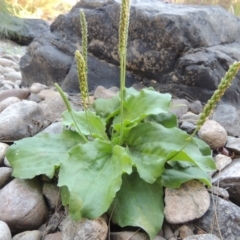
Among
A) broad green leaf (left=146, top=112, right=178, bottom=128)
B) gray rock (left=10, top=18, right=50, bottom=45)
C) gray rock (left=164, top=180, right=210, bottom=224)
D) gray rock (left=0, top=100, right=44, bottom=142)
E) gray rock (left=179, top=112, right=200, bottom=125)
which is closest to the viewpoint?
gray rock (left=164, top=180, right=210, bottom=224)

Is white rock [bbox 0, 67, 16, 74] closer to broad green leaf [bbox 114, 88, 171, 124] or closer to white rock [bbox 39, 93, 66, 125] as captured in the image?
white rock [bbox 39, 93, 66, 125]

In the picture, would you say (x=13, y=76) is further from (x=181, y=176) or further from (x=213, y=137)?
(x=181, y=176)

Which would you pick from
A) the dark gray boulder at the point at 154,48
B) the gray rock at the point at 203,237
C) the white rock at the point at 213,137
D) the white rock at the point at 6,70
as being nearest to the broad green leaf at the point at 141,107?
the white rock at the point at 213,137

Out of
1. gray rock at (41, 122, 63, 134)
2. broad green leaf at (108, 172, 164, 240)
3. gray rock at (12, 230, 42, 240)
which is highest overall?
broad green leaf at (108, 172, 164, 240)

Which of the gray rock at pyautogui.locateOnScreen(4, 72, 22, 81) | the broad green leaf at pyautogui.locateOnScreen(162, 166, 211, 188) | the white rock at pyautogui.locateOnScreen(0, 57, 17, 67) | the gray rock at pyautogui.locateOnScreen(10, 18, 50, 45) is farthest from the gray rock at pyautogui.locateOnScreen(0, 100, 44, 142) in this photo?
the gray rock at pyautogui.locateOnScreen(10, 18, 50, 45)

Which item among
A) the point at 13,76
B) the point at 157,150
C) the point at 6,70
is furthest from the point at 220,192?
the point at 6,70
